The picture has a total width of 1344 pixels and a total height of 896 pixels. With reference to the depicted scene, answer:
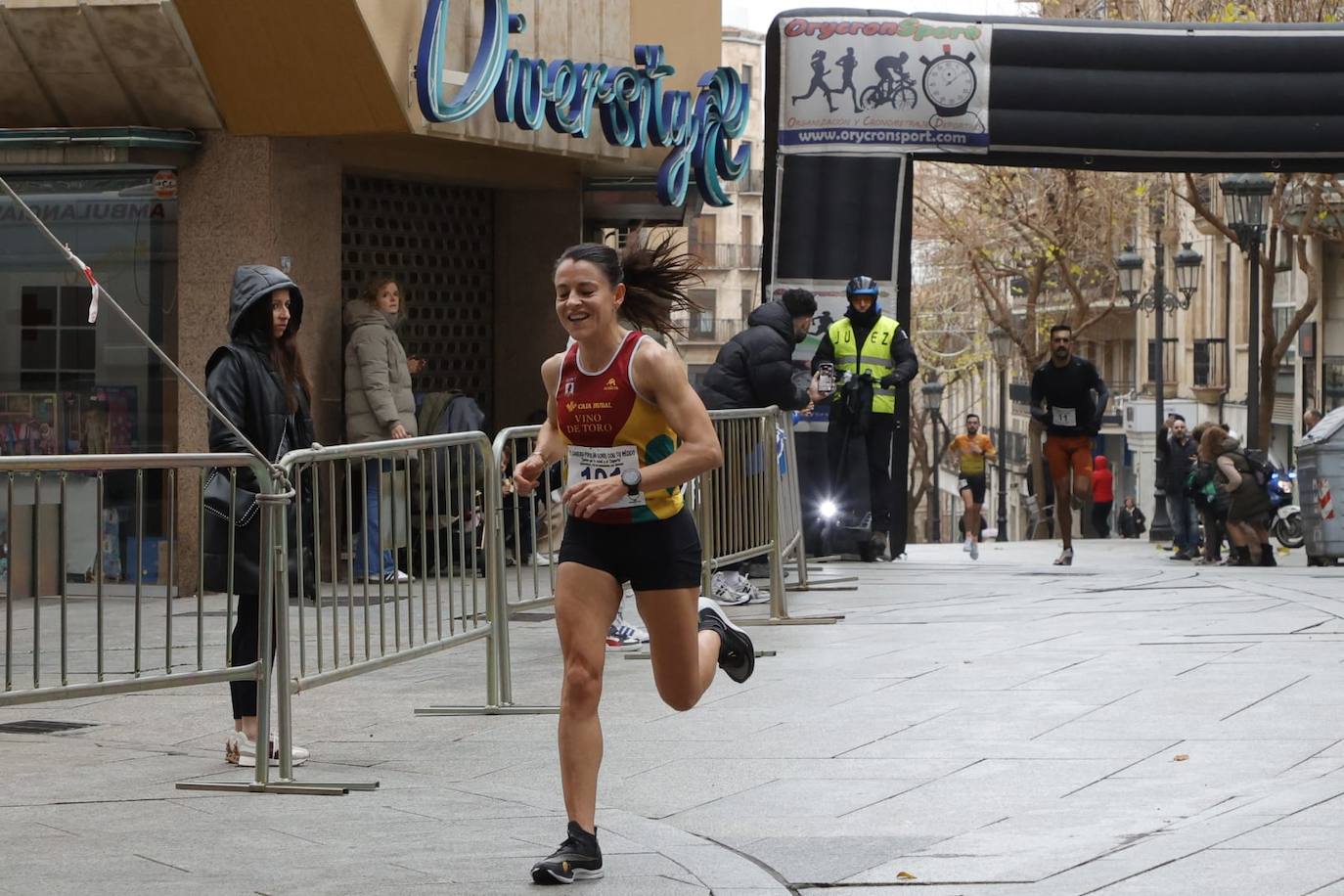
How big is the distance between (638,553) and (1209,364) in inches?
1833

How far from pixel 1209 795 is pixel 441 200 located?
11.5 metres

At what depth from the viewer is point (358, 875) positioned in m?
5.72

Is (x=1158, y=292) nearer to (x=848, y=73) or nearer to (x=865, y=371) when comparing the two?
(x=848, y=73)

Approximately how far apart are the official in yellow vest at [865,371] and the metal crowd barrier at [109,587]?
9415mm

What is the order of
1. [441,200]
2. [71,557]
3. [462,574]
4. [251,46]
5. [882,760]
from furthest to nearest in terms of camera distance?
[441,200] → [251,46] → [462,574] → [882,760] → [71,557]

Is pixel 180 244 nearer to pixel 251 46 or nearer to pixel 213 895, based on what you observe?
pixel 251 46

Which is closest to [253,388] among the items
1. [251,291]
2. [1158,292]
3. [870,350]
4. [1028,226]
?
[251,291]

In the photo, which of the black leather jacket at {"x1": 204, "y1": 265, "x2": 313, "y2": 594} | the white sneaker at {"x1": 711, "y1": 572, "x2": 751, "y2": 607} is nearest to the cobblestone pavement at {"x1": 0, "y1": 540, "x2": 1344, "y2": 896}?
the black leather jacket at {"x1": 204, "y1": 265, "x2": 313, "y2": 594}

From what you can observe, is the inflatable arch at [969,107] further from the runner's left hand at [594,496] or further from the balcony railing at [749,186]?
the balcony railing at [749,186]

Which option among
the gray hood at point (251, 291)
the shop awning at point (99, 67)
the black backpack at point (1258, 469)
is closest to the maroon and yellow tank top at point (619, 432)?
the gray hood at point (251, 291)

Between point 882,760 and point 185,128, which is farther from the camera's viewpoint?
point 185,128

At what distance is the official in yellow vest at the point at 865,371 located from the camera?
16.2 metres

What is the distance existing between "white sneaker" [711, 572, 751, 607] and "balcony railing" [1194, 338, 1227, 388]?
1518 inches

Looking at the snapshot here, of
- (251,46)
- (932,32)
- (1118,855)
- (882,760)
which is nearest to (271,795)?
(882,760)
